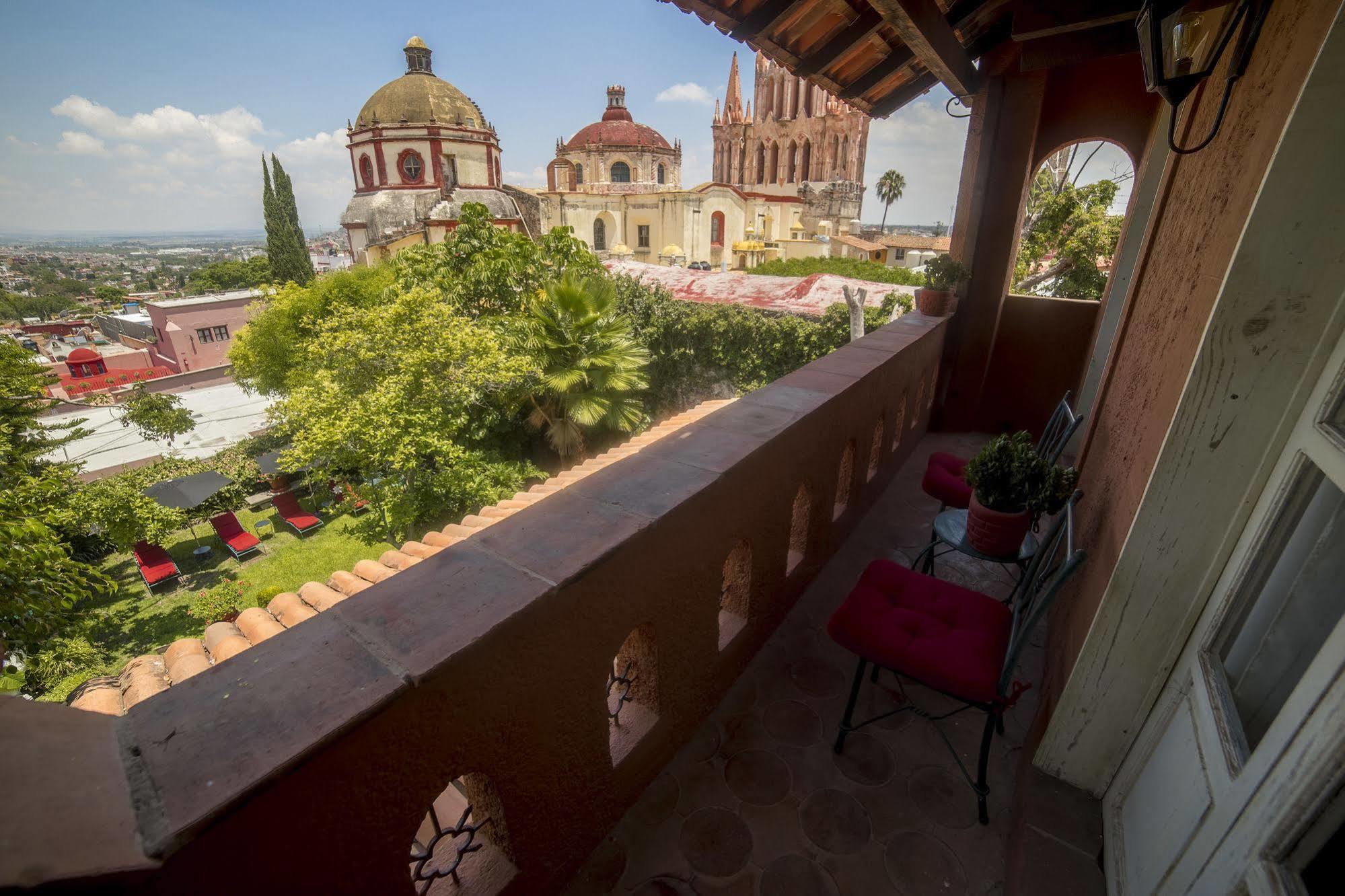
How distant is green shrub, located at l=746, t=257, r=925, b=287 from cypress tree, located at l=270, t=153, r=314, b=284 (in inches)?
1218

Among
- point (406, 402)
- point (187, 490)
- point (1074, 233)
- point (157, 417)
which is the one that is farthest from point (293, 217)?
point (1074, 233)

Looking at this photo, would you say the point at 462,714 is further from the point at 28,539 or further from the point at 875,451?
the point at 28,539

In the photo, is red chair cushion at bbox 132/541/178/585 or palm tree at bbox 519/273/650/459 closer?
palm tree at bbox 519/273/650/459

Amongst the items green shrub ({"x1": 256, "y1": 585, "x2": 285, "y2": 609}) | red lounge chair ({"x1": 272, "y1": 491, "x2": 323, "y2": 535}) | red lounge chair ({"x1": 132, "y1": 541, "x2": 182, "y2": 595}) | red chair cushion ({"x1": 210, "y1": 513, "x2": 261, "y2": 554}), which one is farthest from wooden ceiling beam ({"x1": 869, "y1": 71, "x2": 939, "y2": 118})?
red lounge chair ({"x1": 132, "y1": 541, "x2": 182, "y2": 595})

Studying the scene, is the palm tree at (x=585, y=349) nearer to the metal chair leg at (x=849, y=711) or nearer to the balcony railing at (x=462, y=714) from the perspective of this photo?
the balcony railing at (x=462, y=714)

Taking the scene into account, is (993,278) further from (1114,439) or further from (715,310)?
(715,310)

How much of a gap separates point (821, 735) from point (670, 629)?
3.31 ft

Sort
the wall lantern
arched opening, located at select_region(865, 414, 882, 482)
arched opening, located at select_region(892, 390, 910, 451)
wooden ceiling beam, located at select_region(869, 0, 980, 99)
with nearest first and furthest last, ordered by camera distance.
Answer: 1. the wall lantern
2. wooden ceiling beam, located at select_region(869, 0, 980, 99)
3. arched opening, located at select_region(865, 414, 882, 482)
4. arched opening, located at select_region(892, 390, 910, 451)

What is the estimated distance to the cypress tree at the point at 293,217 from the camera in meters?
39.0

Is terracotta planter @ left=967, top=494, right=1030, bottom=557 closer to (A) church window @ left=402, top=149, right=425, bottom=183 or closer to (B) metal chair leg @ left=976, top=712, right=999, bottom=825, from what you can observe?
(B) metal chair leg @ left=976, top=712, right=999, bottom=825

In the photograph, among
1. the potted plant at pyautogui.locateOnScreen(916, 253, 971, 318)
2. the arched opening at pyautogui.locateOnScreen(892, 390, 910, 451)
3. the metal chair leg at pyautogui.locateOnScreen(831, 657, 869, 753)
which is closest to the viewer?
the metal chair leg at pyautogui.locateOnScreen(831, 657, 869, 753)

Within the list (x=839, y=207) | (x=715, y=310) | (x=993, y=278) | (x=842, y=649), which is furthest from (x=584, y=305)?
(x=839, y=207)

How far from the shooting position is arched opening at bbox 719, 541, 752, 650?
2629 millimetres

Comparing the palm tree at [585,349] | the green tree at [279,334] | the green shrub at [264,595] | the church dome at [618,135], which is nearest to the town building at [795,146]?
the church dome at [618,135]
